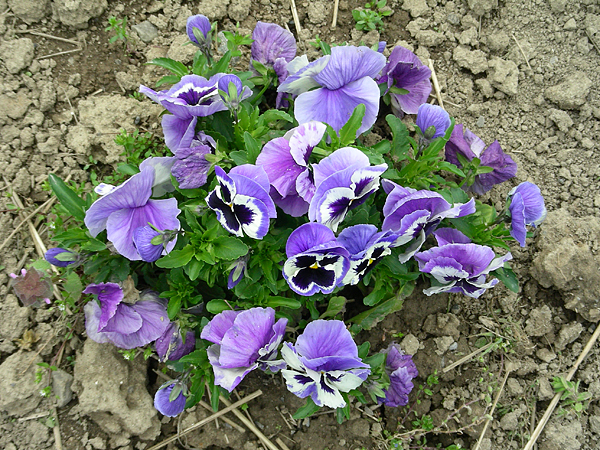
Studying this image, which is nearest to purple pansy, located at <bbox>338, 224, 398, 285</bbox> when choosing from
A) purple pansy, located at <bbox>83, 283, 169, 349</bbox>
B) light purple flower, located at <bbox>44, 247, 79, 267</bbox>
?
purple pansy, located at <bbox>83, 283, 169, 349</bbox>

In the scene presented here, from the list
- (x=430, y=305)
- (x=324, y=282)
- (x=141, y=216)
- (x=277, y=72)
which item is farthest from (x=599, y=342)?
(x=141, y=216)

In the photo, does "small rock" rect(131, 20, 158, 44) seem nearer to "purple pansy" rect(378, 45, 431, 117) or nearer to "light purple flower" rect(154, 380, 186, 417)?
"purple pansy" rect(378, 45, 431, 117)

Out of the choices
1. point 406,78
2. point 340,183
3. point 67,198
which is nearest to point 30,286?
point 67,198

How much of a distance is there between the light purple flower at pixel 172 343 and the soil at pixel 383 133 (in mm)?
390

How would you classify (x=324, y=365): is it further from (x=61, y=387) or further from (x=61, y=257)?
(x=61, y=387)

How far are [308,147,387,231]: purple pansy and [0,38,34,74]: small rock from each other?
7.05 ft

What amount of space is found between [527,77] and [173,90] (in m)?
2.39

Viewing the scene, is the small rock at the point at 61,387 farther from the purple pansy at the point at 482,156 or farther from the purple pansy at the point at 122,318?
the purple pansy at the point at 482,156

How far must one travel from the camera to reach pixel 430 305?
307 centimetres

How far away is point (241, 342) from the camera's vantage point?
7.21 ft

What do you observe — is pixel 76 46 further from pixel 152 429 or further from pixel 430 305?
pixel 430 305

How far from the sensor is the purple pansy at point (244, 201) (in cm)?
198

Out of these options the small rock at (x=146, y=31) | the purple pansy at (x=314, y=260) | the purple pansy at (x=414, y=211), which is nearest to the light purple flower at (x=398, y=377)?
the purple pansy at (x=414, y=211)

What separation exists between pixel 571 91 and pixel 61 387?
11.7ft
